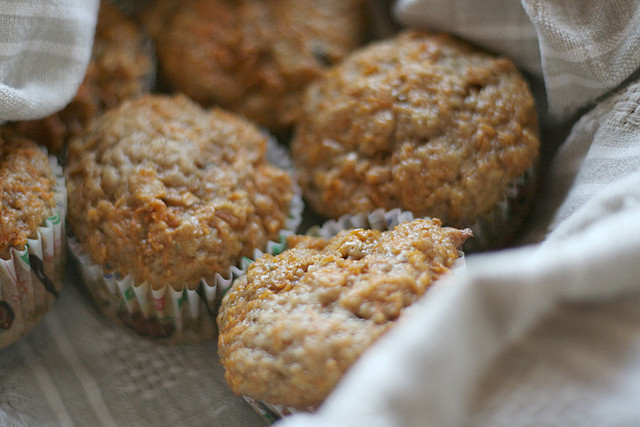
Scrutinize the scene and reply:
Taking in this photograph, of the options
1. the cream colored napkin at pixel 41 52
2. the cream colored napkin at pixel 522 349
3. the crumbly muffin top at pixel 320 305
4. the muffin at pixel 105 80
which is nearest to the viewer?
the cream colored napkin at pixel 522 349

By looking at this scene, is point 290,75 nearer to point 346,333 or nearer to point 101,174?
point 101,174

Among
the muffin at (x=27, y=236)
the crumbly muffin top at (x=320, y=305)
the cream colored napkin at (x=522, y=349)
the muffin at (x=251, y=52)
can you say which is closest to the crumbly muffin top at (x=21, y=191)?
the muffin at (x=27, y=236)

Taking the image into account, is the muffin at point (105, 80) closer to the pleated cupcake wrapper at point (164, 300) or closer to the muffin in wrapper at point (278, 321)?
the pleated cupcake wrapper at point (164, 300)

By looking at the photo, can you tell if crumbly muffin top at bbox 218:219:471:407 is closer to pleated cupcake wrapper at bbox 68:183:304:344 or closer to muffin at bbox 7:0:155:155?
pleated cupcake wrapper at bbox 68:183:304:344

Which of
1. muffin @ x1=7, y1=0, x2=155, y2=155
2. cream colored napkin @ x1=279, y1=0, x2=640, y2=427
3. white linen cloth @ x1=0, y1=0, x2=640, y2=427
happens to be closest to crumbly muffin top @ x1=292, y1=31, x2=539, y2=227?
white linen cloth @ x1=0, y1=0, x2=640, y2=427

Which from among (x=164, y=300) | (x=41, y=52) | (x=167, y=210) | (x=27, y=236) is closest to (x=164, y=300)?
(x=164, y=300)

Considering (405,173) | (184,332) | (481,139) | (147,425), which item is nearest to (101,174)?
(184,332)

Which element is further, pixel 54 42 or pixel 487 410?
pixel 54 42
